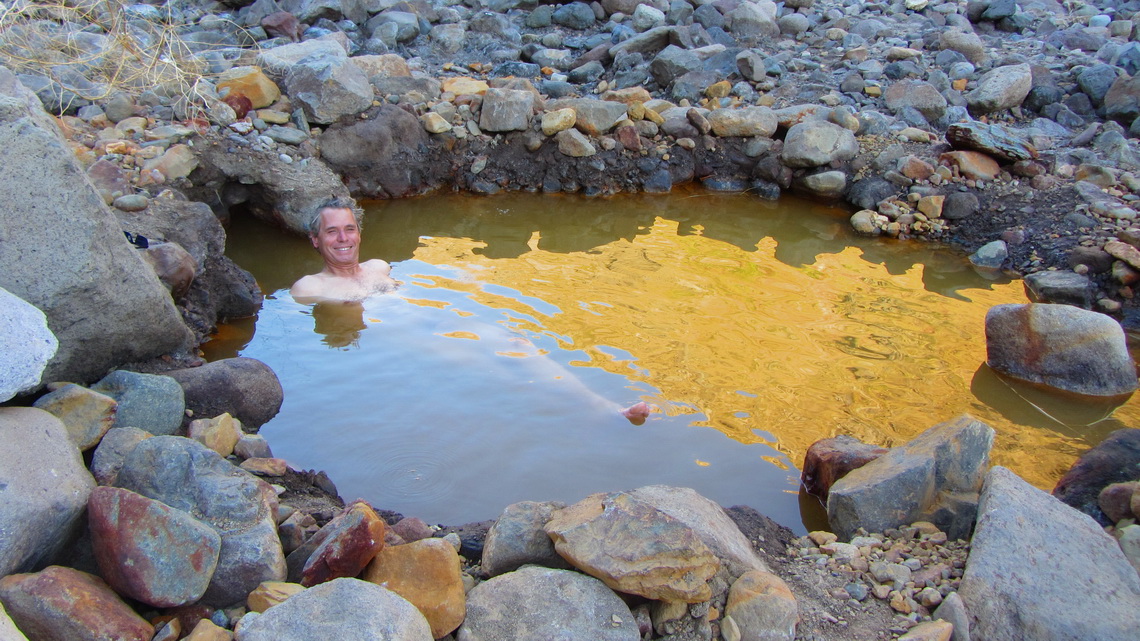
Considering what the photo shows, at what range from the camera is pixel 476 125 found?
26.7 ft

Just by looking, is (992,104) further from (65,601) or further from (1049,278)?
(65,601)

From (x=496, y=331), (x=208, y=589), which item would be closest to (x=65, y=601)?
(x=208, y=589)

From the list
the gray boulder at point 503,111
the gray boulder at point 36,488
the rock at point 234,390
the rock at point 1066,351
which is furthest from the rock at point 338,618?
the gray boulder at point 503,111

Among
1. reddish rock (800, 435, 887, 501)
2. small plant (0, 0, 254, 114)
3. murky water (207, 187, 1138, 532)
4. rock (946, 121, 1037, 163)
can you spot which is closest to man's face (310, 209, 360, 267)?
murky water (207, 187, 1138, 532)

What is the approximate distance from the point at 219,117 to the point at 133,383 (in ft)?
13.3

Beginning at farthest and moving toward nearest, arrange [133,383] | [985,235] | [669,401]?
[985,235] → [669,401] → [133,383]

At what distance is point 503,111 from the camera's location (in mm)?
8102

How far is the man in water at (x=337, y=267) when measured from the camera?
5.64 meters

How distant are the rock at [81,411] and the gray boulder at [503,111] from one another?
5.73 meters

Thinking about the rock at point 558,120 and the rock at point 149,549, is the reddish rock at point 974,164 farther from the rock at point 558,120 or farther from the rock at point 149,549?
the rock at point 149,549

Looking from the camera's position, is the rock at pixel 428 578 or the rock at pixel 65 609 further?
the rock at pixel 428 578

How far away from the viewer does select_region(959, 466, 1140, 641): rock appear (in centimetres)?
237

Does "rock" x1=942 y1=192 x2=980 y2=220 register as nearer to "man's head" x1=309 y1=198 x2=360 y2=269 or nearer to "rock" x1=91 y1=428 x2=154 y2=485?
"man's head" x1=309 y1=198 x2=360 y2=269

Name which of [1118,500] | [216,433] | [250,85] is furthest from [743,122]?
[216,433]
